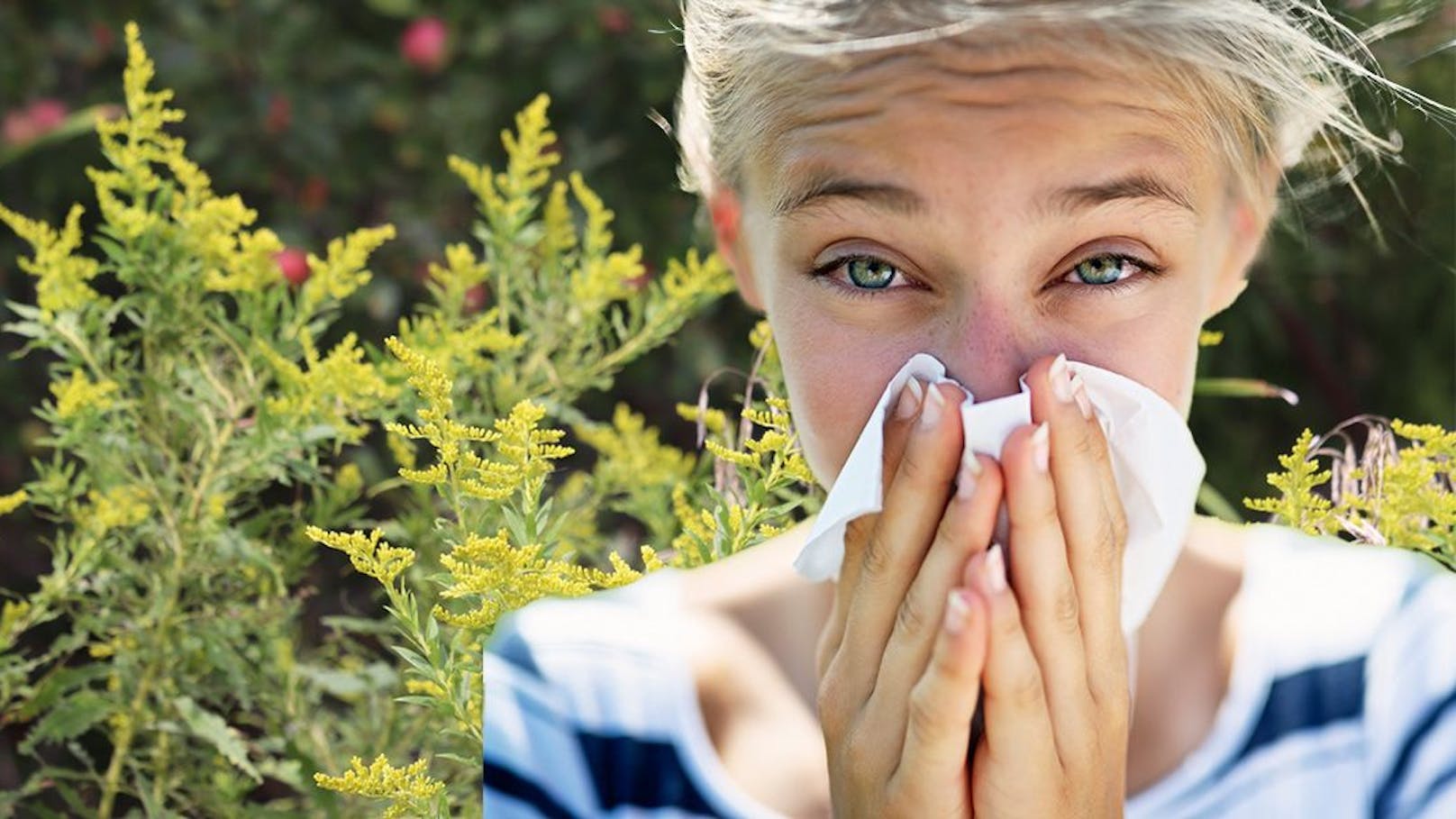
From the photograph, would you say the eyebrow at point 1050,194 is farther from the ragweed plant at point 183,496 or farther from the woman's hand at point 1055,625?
the ragweed plant at point 183,496

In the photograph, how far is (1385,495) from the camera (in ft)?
5.78

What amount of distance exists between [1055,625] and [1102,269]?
0.82ft

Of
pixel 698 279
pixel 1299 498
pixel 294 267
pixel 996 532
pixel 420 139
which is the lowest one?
pixel 996 532

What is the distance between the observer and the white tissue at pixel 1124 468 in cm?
129

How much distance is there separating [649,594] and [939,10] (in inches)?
21.3

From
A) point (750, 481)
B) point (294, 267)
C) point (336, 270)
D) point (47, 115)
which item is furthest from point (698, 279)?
point (47, 115)

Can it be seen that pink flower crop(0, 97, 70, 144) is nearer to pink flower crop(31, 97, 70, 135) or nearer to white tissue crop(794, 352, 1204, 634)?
pink flower crop(31, 97, 70, 135)

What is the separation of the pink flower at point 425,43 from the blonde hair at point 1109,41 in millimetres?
2006

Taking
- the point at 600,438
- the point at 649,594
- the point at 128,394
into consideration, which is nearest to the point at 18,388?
the point at 128,394

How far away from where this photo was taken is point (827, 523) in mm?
1338

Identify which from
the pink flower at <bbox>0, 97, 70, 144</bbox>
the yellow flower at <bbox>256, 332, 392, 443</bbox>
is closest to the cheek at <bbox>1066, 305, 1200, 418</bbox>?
the yellow flower at <bbox>256, 332, 392, 443</bbox>

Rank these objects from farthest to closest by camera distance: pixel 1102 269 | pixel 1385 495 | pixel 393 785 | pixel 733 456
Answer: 1. pixel 1385 495
2. pixel 733 456
3. pixel 393 785
4. pixel 1102 269

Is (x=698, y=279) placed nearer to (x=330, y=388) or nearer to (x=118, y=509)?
(x=330, y=388)

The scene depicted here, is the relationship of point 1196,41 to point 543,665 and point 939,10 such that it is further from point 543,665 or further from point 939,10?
point 543,665
